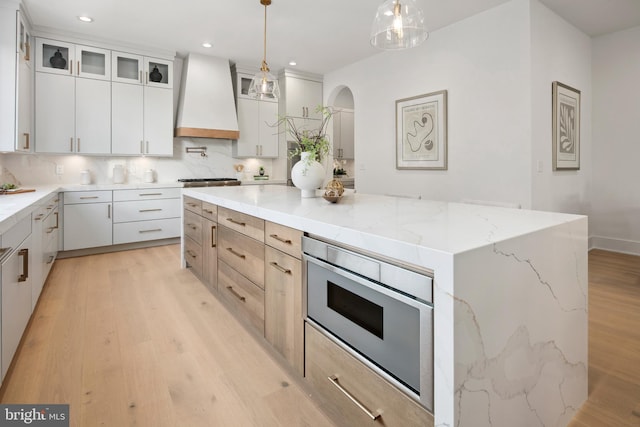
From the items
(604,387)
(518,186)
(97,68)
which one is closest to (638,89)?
(518,186)

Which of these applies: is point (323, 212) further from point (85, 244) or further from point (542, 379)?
point (85, 244)

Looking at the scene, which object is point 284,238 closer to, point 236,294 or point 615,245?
point 236,294

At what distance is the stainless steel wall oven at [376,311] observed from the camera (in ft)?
3.32

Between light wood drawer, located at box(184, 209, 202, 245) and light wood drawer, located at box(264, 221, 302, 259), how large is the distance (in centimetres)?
142

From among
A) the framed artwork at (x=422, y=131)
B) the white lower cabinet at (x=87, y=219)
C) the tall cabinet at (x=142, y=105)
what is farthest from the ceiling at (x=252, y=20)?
the white lower cabinet at (x=87, y=219)

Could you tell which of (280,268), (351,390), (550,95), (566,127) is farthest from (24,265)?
(566,127)

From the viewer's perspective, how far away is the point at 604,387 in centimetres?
170

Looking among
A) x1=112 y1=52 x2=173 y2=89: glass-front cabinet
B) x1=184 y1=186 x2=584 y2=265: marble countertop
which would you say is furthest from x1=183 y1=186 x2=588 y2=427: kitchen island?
x1=112 y1=52 x2=173 y2=89: glass-front cabinet

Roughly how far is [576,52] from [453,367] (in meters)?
4.71

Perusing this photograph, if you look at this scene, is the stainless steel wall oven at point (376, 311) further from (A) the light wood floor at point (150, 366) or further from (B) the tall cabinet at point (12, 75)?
(B) the tall cabinet at point (12, 75)

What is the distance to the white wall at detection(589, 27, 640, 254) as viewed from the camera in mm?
4219

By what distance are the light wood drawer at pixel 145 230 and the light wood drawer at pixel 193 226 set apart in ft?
4.71

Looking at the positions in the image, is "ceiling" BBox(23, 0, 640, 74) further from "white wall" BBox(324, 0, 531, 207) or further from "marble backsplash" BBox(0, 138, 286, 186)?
"marble backsplash" BBox(0, 138, 286, 186)

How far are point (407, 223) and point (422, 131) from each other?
11.0 ft
